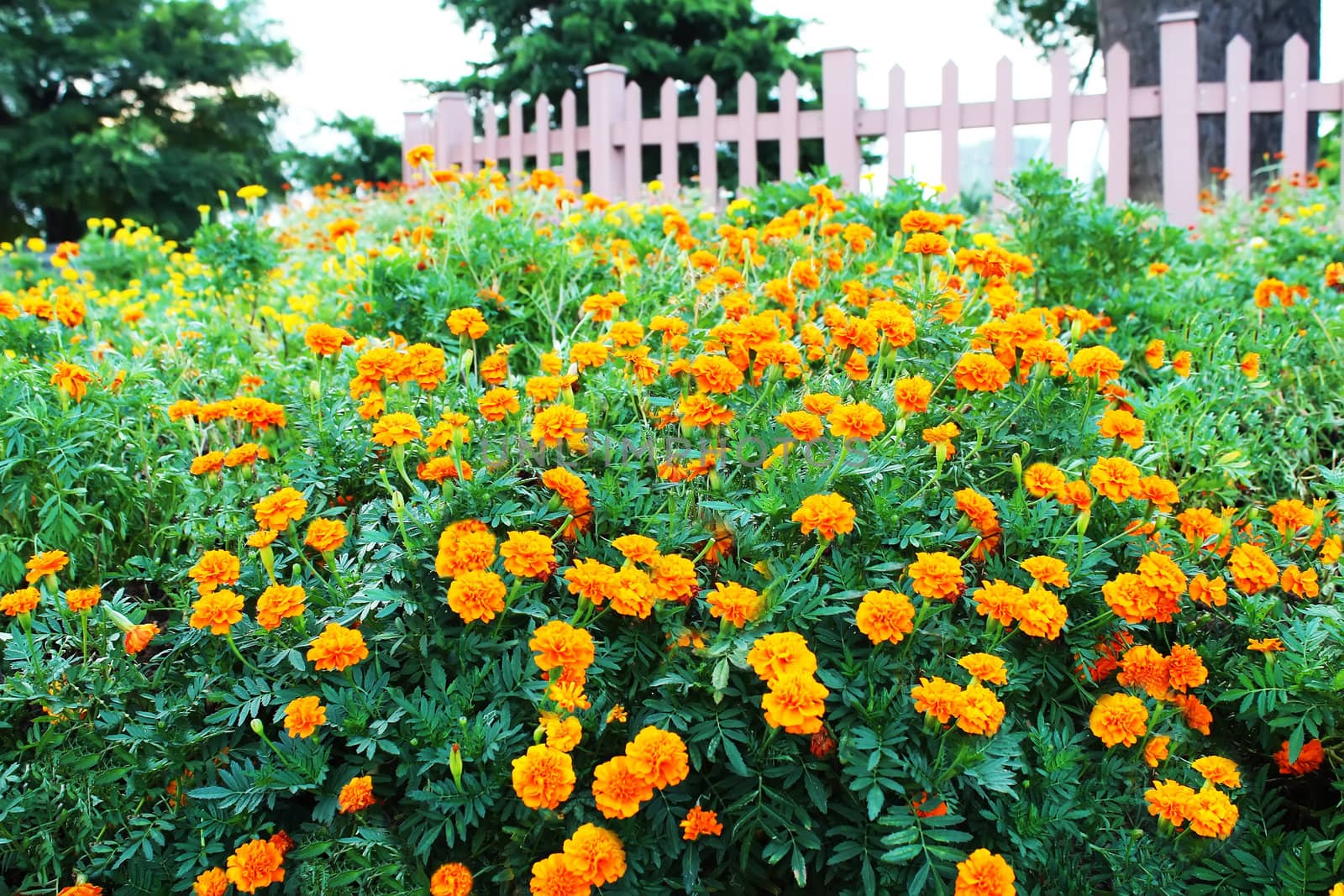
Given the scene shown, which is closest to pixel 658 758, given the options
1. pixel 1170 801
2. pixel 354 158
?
pixel 1170 801

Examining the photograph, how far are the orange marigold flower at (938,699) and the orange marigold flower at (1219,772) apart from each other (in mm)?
522

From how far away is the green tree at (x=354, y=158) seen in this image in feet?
37.1

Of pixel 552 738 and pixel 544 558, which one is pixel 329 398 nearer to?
pixel 544 558

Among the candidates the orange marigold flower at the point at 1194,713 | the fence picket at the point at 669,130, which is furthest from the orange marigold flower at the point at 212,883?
the fence picket at the point at 669,130

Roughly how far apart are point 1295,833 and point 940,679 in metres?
0.76

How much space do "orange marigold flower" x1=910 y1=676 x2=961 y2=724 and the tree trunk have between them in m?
7.06

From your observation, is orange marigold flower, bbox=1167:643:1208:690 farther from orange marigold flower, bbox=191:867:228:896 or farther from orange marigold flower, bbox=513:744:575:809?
orange marigold flower, bbox=191:867:228:896

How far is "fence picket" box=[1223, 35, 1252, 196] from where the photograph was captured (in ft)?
23.1

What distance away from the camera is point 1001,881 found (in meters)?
1.51

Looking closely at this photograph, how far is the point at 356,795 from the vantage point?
1.67 meters

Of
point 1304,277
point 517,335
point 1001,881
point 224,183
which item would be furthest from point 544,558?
point 224,183

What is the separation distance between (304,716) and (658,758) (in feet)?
2.01

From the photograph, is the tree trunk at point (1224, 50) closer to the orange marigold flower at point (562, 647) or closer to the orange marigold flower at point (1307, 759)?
the orange marigold flower at point (1307, 759)

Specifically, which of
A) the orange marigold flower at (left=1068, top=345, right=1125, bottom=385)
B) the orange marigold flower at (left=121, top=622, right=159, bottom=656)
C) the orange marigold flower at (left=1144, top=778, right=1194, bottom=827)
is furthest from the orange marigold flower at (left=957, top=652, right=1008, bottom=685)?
the orange marigold flower at (left=121, top=622, right=159, bottom=656)
